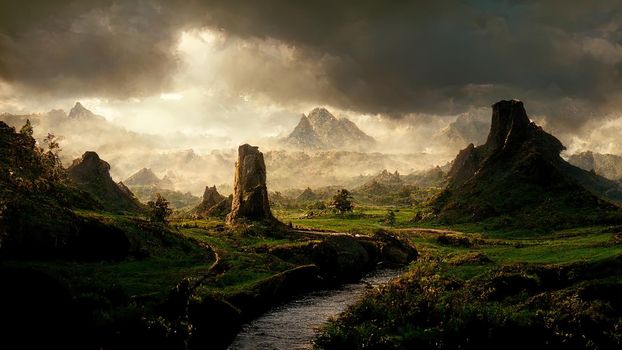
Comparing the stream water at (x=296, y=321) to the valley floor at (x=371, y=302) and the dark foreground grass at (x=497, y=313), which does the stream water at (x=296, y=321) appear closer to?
the valley floor at (x=371, y=302)

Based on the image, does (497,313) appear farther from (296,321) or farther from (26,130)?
(26,130)

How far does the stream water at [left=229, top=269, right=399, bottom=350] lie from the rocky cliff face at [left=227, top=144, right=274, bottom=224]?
78964 mm

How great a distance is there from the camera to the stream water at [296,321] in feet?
172

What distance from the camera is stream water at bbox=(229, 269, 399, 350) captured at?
52.4 m

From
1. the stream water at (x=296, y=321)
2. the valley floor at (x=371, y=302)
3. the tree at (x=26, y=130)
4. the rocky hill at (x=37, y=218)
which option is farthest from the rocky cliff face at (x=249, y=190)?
the tree at (x=26, y=130)

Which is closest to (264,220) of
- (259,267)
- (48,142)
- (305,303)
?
(259,267)

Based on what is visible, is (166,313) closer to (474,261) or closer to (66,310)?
(66,310)

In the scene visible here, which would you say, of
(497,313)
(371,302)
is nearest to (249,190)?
(371,302)

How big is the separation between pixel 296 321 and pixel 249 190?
110244 mm

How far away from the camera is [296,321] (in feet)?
205

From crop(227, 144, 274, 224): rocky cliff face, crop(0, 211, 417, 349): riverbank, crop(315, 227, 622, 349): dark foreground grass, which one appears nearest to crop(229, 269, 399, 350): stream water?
crop(0, 211, 417, 349): riverbank

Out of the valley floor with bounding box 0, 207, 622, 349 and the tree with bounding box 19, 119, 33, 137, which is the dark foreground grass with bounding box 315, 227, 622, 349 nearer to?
the valley floor with bounding box 0, 207, 622, 349

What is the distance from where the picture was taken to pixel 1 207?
50.5 meters

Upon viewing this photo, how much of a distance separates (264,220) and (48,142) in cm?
10417
